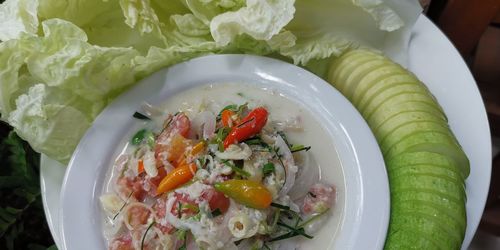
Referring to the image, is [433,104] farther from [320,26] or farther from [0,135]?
[0,135]

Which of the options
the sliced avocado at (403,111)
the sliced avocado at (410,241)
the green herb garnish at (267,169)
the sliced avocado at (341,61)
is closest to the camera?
the sliced avocado at (410,241)

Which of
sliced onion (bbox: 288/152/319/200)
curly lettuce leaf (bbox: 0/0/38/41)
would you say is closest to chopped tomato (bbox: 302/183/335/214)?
sliced onion (bbox: 288/152/319/200)

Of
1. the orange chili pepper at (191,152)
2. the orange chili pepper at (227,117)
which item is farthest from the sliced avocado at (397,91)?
the orange chili pepper at (191,152)

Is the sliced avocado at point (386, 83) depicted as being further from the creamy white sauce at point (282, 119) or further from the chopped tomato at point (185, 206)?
the chopped tomato at point (185, 206)

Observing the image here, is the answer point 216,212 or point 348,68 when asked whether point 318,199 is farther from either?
point 348,68

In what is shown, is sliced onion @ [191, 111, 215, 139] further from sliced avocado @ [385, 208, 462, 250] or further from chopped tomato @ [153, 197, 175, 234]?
sliced avocado @ [385, 208, 462, 250]
